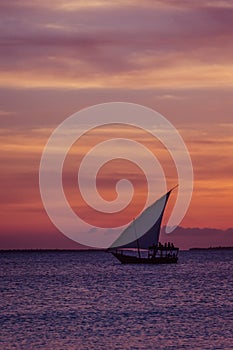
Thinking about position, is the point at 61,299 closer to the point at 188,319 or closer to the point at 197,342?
the point at 188,319

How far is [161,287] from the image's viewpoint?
94562 mm

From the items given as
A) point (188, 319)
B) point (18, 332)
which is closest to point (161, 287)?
point (188, 319)

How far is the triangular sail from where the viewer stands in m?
129

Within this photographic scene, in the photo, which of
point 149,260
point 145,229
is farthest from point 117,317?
point 149,260

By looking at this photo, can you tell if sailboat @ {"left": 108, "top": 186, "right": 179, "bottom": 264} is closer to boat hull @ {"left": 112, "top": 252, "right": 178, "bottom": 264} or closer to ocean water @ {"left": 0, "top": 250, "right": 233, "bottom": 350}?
boat hull @ {"left": 112, "top": 252, "right": 178, "bottom": 264}

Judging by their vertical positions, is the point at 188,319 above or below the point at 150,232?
below

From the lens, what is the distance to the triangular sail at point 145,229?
423ft

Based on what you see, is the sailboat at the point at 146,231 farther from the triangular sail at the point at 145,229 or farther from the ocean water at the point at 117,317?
the ocean water at the point at 117,317

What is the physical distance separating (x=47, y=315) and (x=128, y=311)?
20.5 feet

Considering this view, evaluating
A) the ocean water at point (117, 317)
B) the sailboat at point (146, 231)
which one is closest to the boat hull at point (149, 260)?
the sailboat at point (146, 231)

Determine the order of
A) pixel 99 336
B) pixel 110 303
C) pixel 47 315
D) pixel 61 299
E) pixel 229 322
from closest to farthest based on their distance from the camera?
pixel 99 336
pixel 229 322
pixel 47 315
pixel 110 303
pixel 61 299

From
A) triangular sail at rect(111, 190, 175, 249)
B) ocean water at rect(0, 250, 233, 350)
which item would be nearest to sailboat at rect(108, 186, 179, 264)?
triangular sail at rect(111, 190, 175, 249)

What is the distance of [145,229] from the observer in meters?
131

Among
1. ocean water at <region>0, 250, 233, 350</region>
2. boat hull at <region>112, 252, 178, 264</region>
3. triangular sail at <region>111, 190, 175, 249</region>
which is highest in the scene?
triangular sail at <region>111, 190, 175, 249</region>
